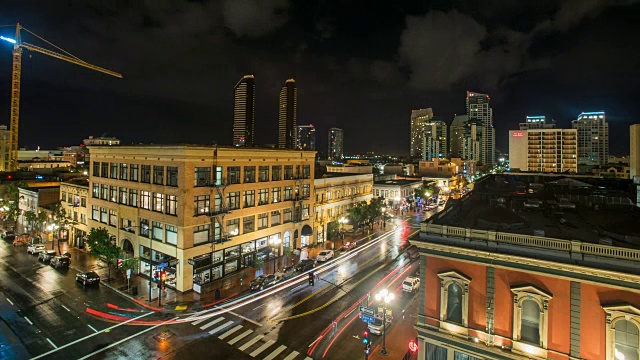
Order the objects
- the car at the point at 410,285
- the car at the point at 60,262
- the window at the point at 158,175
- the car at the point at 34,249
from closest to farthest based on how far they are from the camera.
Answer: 1. the car at the point at 410,285
2. the window at the point at 158,175
3. the car at the point at 60,262
4. the car at the point at 34,249

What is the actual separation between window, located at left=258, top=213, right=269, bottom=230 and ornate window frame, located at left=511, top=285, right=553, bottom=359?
31112 mm

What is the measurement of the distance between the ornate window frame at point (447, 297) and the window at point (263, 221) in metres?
27.5

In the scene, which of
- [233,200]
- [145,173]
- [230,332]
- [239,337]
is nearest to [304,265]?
[233,200]

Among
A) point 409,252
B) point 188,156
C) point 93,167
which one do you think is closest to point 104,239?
point 188,156

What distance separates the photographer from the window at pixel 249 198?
133 ft

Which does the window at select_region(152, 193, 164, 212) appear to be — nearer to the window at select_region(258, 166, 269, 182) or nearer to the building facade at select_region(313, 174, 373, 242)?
the window at select_region(258, 166, 269, 182)

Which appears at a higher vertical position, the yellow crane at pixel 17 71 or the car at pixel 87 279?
the yellow crane at pixel 17 71

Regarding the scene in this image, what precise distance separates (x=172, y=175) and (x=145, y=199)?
6.66m

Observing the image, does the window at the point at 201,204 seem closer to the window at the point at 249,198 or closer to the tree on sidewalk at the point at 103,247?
the window at the point at 249,198

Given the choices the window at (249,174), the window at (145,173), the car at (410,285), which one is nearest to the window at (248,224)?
the window at (249,174)

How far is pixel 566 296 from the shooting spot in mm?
16609

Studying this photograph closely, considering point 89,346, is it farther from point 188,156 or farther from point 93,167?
point 93,167

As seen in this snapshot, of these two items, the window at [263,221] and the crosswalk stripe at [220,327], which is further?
the window at [263,221]

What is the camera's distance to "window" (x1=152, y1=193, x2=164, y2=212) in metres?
36.5
